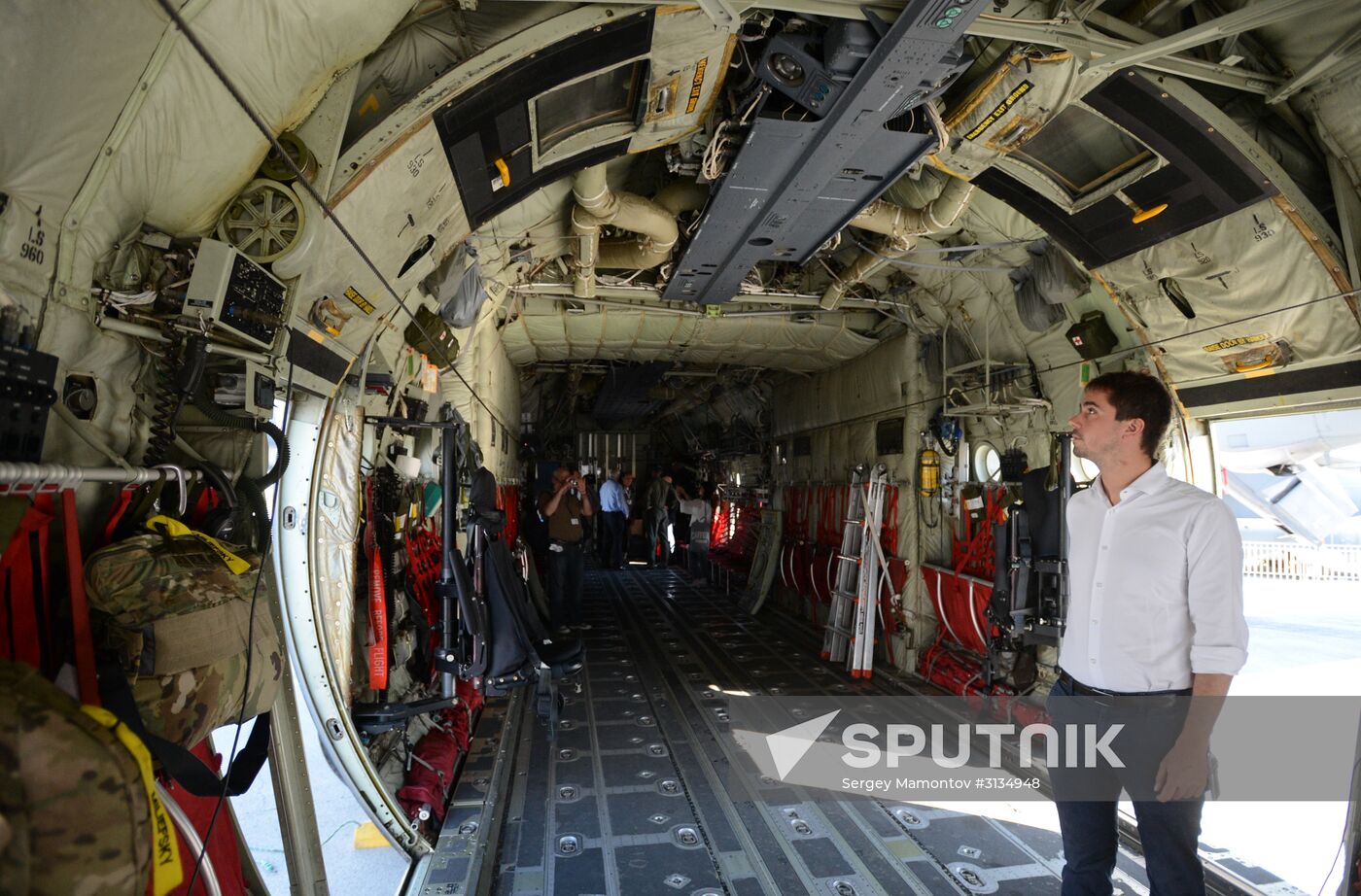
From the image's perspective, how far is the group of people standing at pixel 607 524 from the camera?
7281mm

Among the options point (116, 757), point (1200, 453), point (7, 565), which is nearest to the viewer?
point (116, 757)

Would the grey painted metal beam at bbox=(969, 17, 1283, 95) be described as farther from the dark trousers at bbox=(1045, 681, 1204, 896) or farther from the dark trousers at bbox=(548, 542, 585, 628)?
the dark trousers at bbox=(548, 542, 585, 628)

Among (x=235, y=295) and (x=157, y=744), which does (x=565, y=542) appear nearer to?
(x=235, y=295)

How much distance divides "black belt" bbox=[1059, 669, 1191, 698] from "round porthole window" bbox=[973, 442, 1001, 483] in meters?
3.83

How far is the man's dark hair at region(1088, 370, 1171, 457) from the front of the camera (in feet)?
6.93

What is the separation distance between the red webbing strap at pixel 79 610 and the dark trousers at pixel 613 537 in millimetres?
11189

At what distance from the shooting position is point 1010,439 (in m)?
5.58

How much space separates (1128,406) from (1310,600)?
1134 cm

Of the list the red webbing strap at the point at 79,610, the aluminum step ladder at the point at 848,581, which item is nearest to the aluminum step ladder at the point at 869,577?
the aluminum step ladder at the point at 848,581

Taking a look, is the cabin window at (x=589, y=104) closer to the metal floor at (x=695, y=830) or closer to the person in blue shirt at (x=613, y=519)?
the metal floor at (x=695, y=830)

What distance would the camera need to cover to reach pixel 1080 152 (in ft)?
11.4

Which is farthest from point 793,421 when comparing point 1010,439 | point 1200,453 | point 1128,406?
point 1128,406

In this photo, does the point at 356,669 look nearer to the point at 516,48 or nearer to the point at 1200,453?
the point at 516,48

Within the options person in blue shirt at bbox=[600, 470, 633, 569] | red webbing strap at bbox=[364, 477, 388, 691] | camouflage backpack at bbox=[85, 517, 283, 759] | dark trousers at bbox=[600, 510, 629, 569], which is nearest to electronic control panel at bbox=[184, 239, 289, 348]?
camouflage backpack at bbox=[85, 517, 283, 759]
